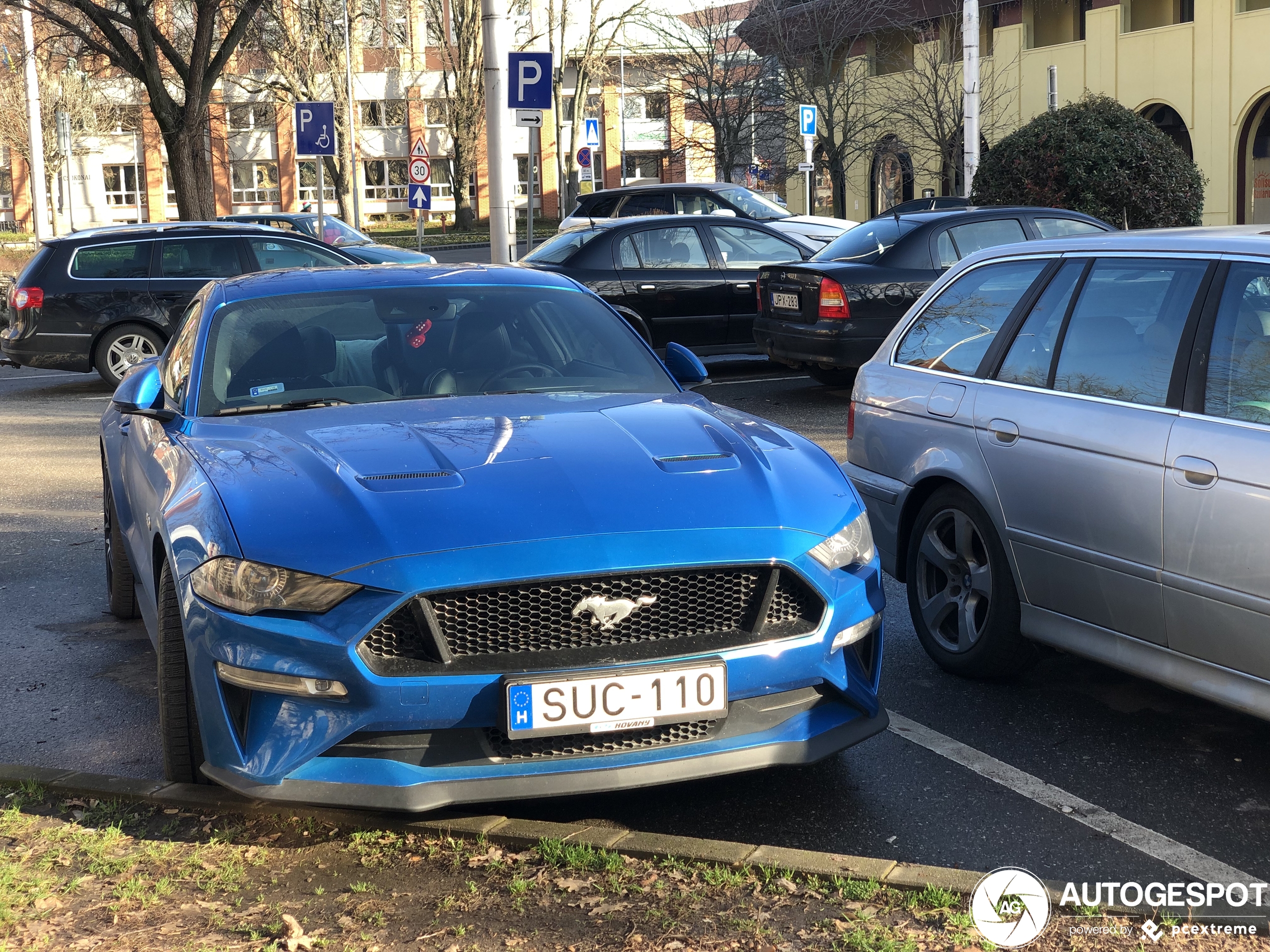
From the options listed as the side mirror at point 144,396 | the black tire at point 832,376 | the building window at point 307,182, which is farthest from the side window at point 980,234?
the building window at point 307,182

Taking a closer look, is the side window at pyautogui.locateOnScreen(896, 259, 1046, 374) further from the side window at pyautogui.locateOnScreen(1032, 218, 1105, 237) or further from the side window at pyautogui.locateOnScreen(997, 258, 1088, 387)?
the side window at pyautogui.locateOnScreen(1032, 218, 1105, 237)

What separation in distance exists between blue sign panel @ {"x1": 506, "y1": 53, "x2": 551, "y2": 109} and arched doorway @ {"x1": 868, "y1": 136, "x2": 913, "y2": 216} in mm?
26008

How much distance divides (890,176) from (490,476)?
39793 mm

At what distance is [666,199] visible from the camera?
837 inches

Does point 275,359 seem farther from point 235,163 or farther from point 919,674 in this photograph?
point 235,163

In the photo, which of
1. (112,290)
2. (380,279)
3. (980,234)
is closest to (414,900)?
(380,279)

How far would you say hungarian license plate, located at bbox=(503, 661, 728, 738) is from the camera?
3.27m

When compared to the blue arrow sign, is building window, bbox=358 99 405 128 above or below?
above

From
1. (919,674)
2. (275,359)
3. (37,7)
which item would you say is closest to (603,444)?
(275,359)

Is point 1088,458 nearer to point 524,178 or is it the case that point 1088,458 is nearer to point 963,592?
point 963,592

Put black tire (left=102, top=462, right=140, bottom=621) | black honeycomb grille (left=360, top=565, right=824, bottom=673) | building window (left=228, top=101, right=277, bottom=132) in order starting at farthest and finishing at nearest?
building window (left=228, top=101, right=277, bottom=132), black tire (left=102, top=462, right=140, bottom=621), black honeycomb grille (left=360, top=565, right=824, bottom=673)

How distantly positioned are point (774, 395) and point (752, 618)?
30.8ft

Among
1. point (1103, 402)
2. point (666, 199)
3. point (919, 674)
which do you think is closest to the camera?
point (1103, 402)

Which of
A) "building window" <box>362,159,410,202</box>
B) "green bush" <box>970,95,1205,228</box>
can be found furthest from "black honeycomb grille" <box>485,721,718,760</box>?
"building window" <box>362,159,410,202</box>
